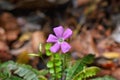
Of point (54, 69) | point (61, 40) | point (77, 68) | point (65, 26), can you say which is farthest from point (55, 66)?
point (65, 26)

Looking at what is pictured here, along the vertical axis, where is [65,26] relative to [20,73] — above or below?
above

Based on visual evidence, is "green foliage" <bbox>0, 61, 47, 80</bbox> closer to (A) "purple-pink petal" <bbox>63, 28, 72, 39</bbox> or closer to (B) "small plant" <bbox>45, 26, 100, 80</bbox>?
(B) "small plant" <bbox>45, 26, 100, 80</bbox>

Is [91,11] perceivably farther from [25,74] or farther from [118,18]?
[25,74]

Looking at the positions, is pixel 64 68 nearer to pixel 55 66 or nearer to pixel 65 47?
pixel 55 66

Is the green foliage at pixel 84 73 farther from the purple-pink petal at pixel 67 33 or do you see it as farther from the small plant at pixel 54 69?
the purple-pink petal at pixel 67 33

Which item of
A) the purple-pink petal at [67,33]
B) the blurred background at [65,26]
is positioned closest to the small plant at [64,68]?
the purple-pink petal at [67,33]

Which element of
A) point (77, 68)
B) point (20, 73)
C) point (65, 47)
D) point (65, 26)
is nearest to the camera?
point (65, 47)

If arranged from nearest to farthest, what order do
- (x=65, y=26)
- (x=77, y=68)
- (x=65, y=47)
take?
(x=65, y=47) < (x=77, y=68) < (x=65, y=26)

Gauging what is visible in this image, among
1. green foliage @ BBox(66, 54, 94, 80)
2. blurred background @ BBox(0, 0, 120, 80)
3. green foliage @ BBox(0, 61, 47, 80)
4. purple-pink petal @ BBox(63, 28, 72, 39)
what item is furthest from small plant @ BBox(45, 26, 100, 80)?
blurred background @ BBox(0, 0, 120, 80)
